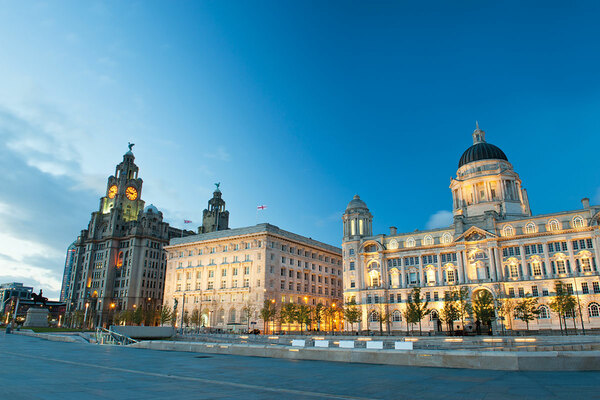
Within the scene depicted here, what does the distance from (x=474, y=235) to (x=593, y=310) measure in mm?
24064

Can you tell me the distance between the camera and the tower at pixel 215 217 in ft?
527

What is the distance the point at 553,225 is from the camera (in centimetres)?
8281

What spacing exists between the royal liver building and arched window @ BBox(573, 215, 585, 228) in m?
0.11

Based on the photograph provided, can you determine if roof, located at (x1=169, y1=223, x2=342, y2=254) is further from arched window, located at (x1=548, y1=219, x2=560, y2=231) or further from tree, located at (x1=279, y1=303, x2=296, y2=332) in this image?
arched window, located at (x1=548, y1=219, x2=560, y2=231)

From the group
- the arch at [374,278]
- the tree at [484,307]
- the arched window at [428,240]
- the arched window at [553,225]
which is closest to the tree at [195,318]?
the arch at [374,278]

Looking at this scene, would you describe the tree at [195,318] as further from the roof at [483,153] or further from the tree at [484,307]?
the roof at [483,153]

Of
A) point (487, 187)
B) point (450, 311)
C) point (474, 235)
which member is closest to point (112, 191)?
point (474, 235)

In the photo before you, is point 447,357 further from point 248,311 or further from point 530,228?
point 530,228

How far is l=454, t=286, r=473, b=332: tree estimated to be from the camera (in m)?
78.8

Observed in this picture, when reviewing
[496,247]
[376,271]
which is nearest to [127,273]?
[376,271]

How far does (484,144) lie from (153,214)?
106 meters

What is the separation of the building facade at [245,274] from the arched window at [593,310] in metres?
57.9

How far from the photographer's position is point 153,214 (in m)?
147

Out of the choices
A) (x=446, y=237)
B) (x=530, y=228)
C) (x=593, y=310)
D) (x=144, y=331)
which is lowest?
(x=144, y=331)
